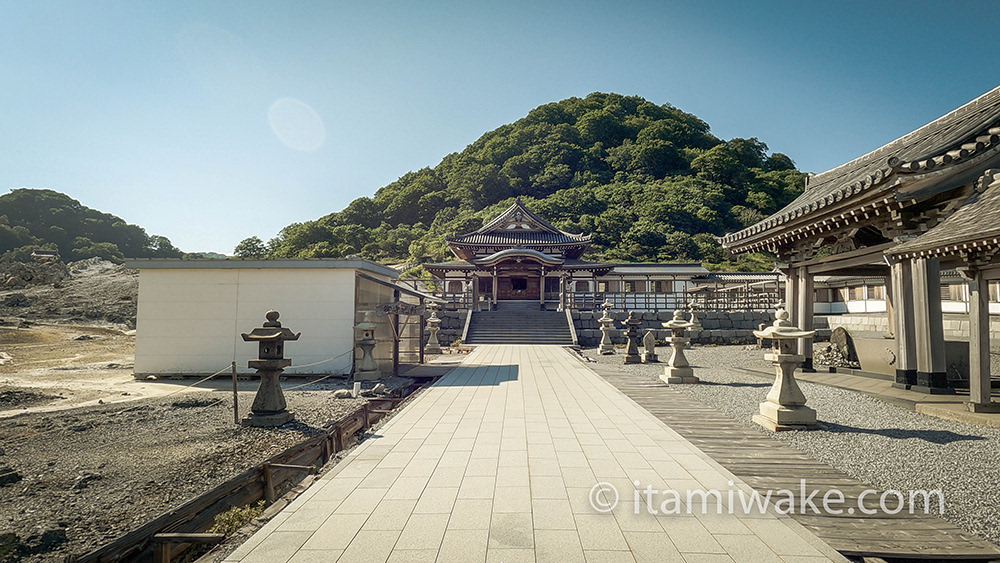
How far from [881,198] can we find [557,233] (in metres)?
27.5

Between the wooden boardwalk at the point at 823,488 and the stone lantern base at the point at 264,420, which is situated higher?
the wooden boardwalk at the point at 823,488

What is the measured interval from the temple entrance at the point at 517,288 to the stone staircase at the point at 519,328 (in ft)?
22.1

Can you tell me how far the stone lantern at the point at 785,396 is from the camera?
18.2ft

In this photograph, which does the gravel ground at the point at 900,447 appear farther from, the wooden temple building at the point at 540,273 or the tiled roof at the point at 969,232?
the wooden temple building at the point at 540,273

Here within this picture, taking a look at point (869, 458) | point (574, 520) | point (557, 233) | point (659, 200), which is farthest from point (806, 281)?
point (659, 200)

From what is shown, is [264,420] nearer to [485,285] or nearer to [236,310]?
[236,310]

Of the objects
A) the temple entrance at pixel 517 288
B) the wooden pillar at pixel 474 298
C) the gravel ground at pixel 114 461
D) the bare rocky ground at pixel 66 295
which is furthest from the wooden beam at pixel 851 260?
the bare rocky ground at pixel 66 295

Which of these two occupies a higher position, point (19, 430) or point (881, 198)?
point (881, 198)

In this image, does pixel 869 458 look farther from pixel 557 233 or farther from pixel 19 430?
pixel 557 233

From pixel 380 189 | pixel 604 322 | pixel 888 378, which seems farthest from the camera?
pixel 380 189

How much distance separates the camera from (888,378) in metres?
9.11

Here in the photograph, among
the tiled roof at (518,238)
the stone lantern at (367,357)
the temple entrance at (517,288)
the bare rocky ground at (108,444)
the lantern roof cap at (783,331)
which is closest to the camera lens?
the bare rocky ground at (108,444)

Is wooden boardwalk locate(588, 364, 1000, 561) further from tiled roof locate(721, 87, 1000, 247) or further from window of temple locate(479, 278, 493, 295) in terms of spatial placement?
window of temple locate(479, 278, 493, 295)

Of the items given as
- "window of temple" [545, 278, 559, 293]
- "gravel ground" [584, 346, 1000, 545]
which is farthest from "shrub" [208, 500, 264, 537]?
"window of temple" [545, 278, 559, 293]
